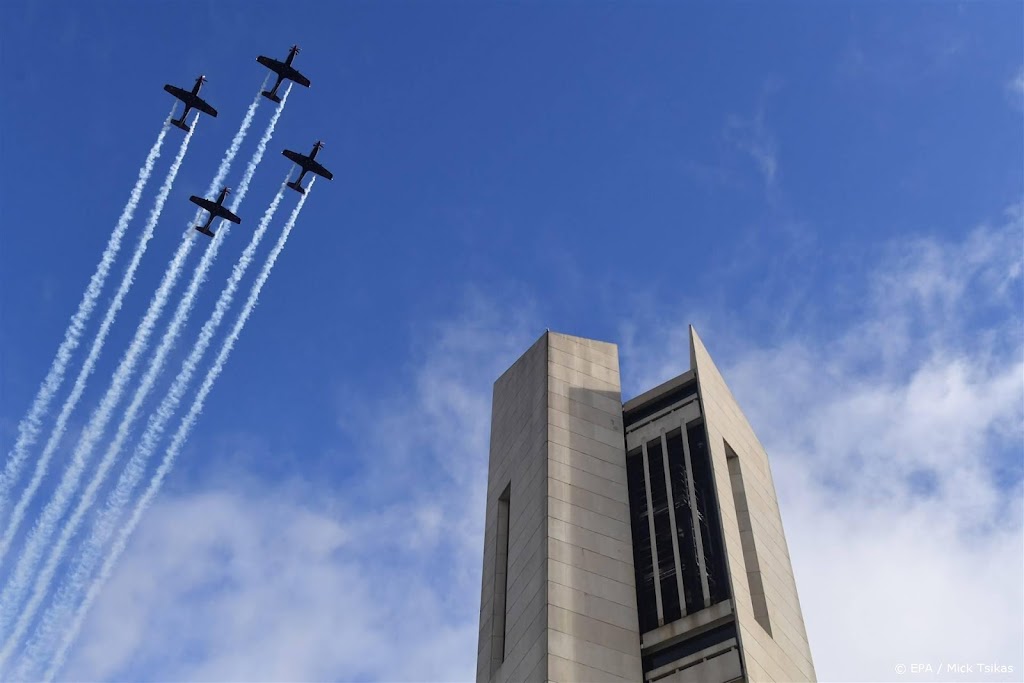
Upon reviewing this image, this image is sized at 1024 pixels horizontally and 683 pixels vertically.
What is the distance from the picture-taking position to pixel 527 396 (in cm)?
8281

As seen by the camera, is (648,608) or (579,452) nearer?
(648,608)

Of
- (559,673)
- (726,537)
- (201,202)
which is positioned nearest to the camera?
(559,673)

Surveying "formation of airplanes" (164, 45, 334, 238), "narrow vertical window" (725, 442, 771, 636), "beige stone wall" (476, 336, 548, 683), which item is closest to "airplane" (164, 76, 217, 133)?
"formation of airplanes" (164, 45, 334, 238)

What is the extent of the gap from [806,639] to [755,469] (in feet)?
45.7

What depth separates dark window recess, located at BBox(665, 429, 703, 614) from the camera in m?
67.4

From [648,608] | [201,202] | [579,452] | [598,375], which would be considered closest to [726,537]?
[648,608]

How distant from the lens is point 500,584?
74875 mm

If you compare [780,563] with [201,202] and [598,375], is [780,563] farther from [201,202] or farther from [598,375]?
[201,202]

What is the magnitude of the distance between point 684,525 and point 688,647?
9387 mm

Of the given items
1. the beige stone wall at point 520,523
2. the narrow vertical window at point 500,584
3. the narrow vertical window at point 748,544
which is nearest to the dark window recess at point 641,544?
the narrow vertical window at point 748,544

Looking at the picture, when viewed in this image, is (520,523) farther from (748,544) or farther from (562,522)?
(748,544)

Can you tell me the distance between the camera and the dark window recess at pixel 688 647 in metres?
63.8

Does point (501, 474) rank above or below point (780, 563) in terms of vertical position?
above

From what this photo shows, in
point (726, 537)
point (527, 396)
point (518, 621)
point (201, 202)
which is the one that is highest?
point (201, 202)
